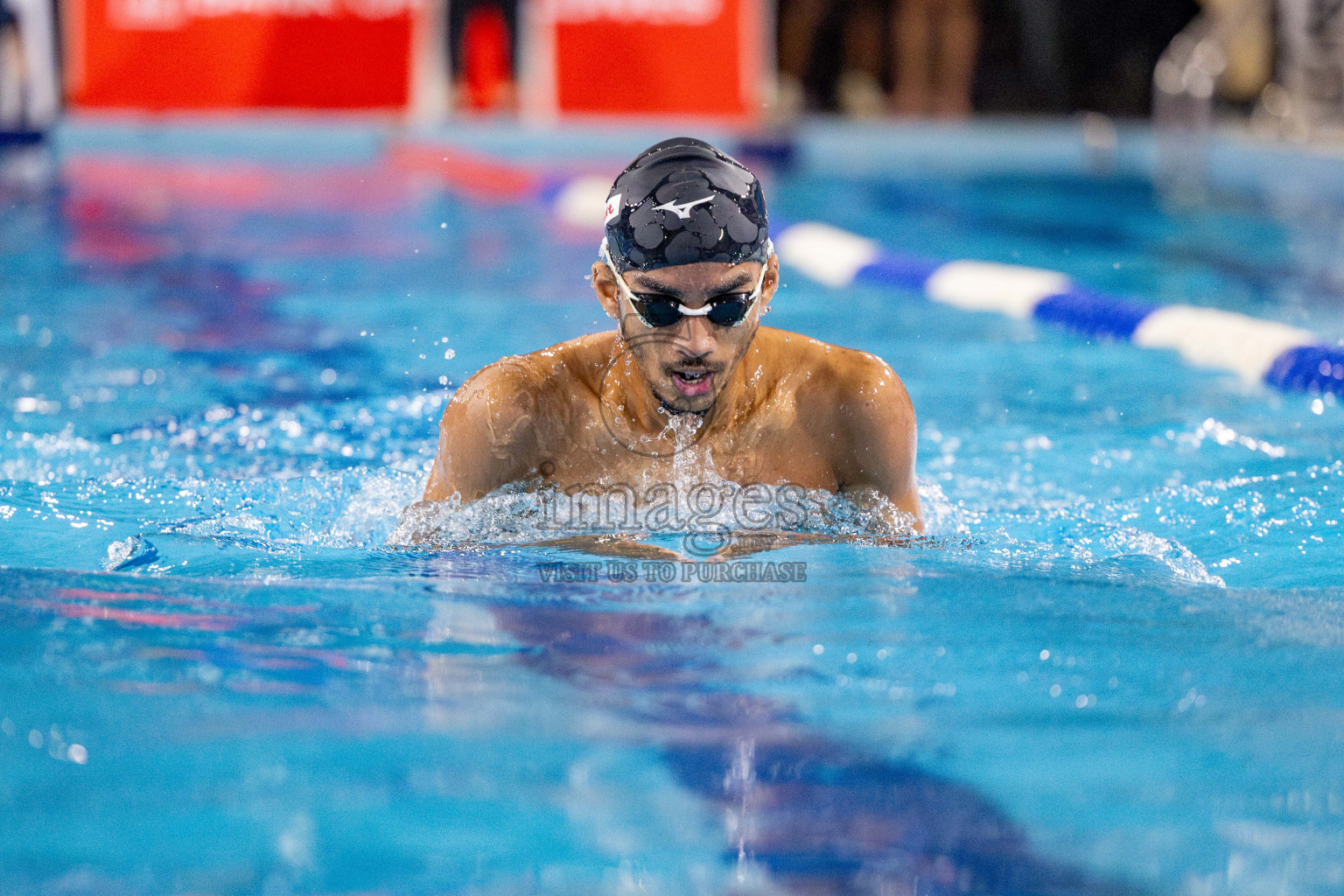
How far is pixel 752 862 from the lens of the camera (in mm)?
1519

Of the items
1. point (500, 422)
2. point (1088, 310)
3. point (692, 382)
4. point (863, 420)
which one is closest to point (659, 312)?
point (692, 382)

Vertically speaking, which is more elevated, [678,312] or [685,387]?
[678,312]

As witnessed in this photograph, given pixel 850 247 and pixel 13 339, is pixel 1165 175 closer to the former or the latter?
pixel 850 247

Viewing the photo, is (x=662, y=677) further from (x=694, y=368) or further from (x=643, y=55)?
(x=643, y=55)

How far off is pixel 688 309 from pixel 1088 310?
3.54m

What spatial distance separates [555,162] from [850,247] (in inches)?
175

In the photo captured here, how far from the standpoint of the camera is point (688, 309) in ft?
7.98

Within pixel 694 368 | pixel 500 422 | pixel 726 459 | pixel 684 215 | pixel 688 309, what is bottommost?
pixel 726 459

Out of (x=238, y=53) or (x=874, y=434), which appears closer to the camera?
(x=874, y=434)

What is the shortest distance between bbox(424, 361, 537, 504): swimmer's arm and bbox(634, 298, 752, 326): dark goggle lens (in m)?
0.30

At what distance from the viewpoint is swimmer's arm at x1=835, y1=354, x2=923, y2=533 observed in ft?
8.80

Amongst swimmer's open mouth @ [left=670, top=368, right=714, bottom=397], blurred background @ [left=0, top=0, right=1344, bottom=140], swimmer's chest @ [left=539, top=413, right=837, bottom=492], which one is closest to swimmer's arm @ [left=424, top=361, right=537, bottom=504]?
swimmer's chest @ [left=539, top=413, right=837, bottom=492]

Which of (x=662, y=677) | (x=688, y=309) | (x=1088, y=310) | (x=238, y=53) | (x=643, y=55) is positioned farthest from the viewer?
(x=643, y=55)

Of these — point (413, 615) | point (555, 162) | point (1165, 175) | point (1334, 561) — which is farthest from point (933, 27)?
point (413, 615)
